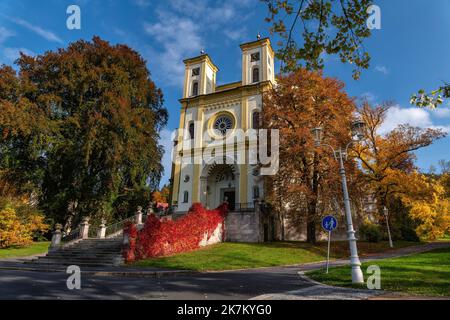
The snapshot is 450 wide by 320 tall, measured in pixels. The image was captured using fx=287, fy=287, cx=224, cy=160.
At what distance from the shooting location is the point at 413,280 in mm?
8070

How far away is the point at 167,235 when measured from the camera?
1636cm

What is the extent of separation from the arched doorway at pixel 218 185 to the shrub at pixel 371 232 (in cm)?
1253

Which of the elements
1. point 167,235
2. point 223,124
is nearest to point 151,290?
point 167,235

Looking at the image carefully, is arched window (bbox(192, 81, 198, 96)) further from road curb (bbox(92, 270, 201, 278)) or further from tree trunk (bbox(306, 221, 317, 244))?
road curb (bbox(92, 270, 201, 278))

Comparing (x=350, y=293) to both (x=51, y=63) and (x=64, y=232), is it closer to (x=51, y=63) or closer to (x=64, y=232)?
(x=64, y=232)

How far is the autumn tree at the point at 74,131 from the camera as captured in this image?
72.9 ft

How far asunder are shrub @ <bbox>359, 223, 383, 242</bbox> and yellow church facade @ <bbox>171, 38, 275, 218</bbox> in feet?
36.1

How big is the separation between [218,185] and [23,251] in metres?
16.2

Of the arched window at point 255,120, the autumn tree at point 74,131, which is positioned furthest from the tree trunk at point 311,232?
the autumn tree at point 74,131

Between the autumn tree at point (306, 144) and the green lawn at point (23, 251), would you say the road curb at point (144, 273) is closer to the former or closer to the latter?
the autumn tree at point (306, 144)

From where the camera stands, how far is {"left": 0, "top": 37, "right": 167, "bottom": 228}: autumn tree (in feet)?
72.9

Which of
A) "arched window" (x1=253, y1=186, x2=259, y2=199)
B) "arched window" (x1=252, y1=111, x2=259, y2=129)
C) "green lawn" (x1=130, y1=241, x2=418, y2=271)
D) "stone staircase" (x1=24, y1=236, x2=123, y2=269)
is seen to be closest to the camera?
"green lawn" (x1=130, y1=241, x2=418, y2=271)

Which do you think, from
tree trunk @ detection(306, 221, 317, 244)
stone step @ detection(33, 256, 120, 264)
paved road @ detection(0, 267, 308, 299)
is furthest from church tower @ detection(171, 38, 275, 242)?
paved road @ detection(0, 267, 308, 299)

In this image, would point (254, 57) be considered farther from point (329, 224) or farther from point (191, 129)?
point (329, 224)
